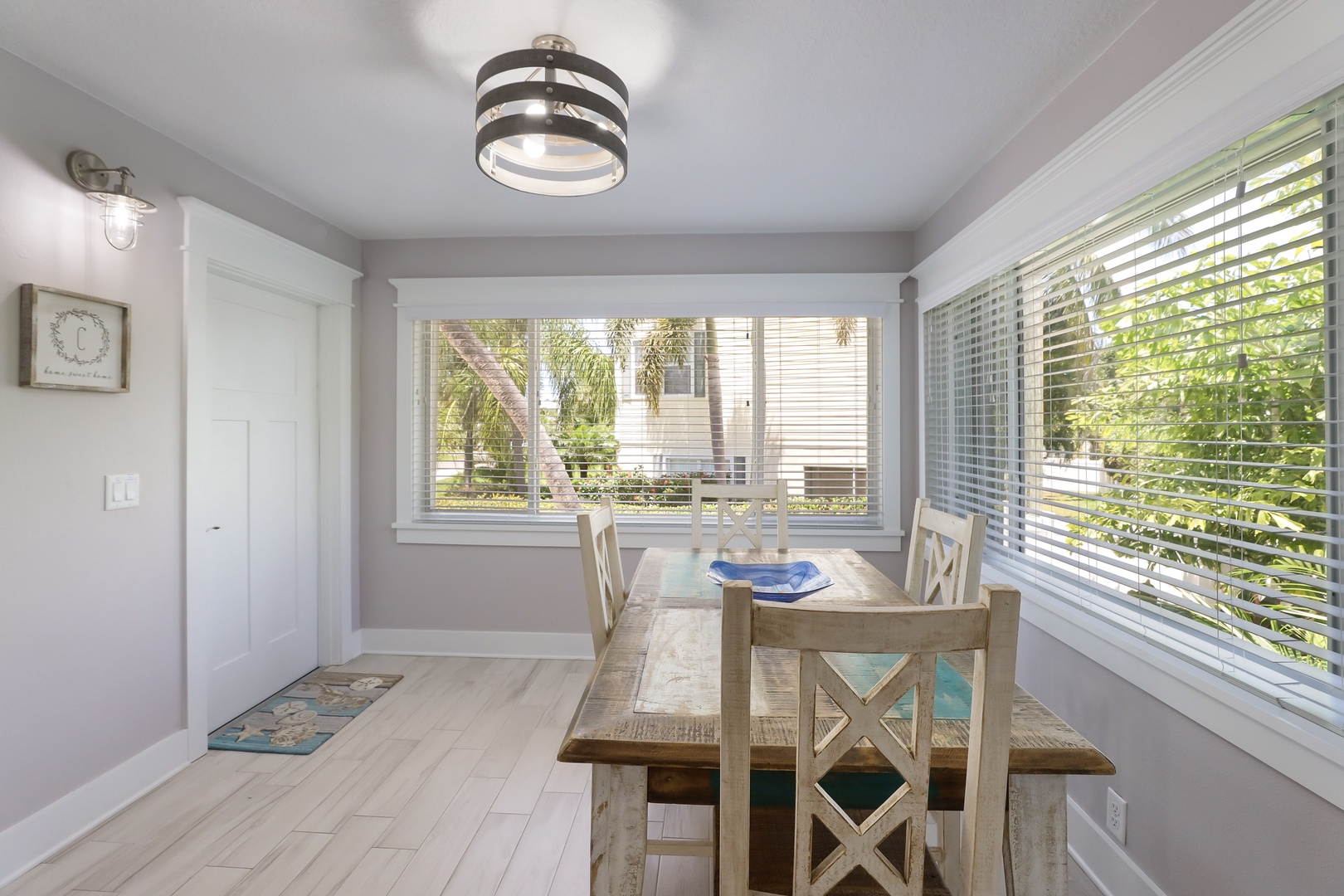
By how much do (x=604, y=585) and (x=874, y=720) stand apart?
1.36m

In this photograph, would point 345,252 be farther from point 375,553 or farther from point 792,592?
point 792,592

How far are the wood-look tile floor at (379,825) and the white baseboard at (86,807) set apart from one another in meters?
0.04

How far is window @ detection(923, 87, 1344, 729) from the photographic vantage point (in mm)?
1333

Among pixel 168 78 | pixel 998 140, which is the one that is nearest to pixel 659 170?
pixel 998 140

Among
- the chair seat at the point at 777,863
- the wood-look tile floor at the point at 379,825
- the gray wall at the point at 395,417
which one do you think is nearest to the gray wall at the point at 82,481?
the wood-look tile floor at the point at 379,825

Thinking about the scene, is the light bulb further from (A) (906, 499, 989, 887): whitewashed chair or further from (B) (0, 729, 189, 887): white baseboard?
(A) (906, 499, 989, 887): whitewashed chair

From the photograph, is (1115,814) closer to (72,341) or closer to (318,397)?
(72,341)

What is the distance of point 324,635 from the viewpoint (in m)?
3.73

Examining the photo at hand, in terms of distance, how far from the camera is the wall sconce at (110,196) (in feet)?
7.23

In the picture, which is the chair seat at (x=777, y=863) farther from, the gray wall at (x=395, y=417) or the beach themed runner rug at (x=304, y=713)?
the gray wall at (x=395, y=417)

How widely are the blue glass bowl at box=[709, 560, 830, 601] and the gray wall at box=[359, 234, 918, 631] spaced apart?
1.39m

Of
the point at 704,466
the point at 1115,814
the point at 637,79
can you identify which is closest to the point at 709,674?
the point at 1115,814

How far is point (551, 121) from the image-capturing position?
5.70 feet

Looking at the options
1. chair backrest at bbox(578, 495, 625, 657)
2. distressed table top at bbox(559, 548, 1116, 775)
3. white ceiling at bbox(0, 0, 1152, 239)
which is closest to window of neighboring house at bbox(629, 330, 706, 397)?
white ceiling at bbox(0, 0, 1152, 239)
